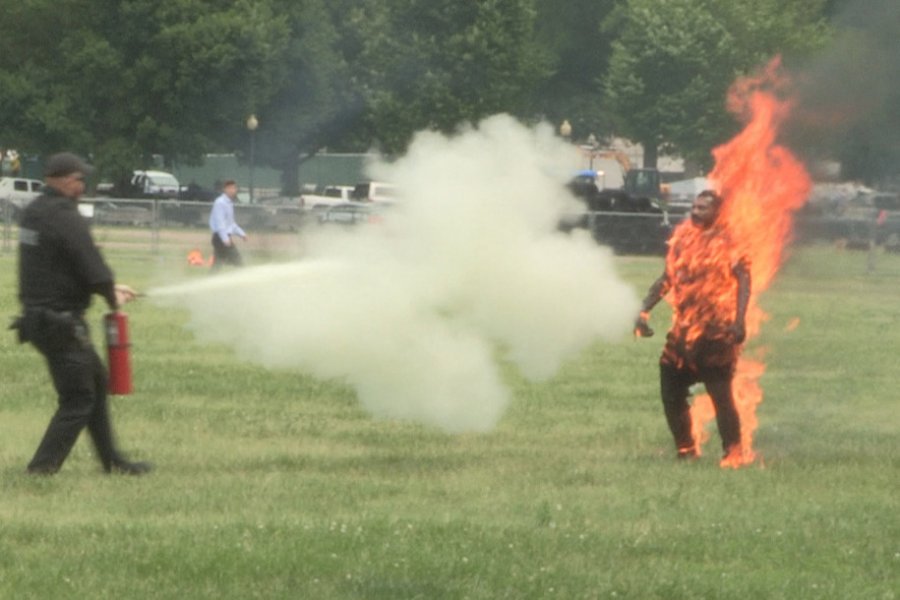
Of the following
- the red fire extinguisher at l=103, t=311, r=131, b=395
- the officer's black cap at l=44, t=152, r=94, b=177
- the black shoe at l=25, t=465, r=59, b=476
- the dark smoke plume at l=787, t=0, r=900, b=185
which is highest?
the dark smoke plume at l=787, t=0, r=900, b=185

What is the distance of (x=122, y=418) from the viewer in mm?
14789

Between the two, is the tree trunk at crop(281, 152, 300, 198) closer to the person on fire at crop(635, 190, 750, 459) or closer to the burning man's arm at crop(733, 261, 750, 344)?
the person on fire at crop(635, 190, 750, 459)

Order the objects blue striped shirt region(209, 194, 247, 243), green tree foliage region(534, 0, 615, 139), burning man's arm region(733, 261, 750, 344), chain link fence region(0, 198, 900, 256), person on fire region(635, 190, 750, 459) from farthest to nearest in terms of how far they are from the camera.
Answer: green tree foliage region(534, 0, 615, 139), chain link fence region(0, 198, 900, 256), blue striped shirt region(209, 194, 247, 243), person on fire region(635, 190, 750, 459), burning man's arm region(733, 261, 750, 344)

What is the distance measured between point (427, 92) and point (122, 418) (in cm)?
5143

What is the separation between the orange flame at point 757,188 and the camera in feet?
42.1

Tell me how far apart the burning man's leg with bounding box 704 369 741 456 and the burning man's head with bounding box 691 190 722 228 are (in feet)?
3.11

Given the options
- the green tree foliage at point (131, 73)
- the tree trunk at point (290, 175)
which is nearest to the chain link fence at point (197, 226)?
the green tree foliage at point (131, 73)

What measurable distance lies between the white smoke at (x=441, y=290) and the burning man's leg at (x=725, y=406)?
29.9 inches

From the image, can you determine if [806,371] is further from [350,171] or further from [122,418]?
[350,171]

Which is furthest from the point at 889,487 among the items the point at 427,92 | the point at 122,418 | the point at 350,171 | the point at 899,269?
the point at 350,171

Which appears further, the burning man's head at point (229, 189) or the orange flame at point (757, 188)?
the burning man's head at point (229, 189)

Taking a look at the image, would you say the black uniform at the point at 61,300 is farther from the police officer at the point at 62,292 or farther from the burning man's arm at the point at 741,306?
the burning man's arm at the point at 741,306

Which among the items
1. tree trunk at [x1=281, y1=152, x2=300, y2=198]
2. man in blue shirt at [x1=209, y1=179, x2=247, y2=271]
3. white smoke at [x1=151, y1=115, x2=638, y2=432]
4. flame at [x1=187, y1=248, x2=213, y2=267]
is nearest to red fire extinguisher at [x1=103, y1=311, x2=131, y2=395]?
white smoke at [x1=151, y1=115, x2=638, y2=432]

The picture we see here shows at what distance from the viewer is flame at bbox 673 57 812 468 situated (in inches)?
504
